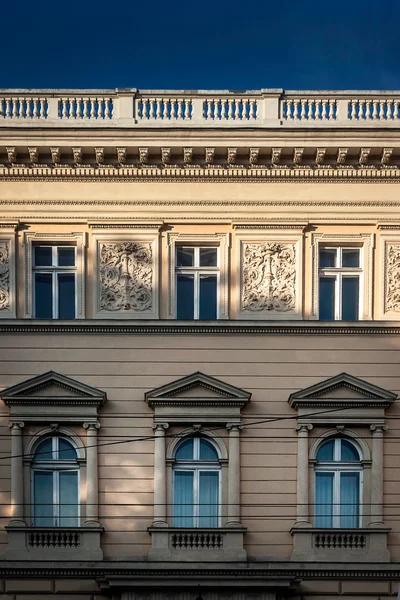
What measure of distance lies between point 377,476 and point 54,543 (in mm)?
6798

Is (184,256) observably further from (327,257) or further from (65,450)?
(65,450)

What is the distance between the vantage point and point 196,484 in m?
26.5

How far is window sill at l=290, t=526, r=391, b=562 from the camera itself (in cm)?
2591

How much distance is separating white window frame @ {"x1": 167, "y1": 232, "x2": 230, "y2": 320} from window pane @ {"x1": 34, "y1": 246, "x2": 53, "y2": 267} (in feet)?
8.56

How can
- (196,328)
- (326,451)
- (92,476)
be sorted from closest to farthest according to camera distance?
1. (92,476)
2. (326,451)
3. (196,328)

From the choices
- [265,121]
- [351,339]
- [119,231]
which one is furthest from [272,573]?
[265,121]

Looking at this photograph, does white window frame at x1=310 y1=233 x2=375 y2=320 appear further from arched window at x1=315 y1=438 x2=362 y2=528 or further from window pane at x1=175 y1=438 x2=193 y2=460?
window pane at x1=175 y1=438 x2=193 y2=460

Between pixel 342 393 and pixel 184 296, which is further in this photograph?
pixel 184 296

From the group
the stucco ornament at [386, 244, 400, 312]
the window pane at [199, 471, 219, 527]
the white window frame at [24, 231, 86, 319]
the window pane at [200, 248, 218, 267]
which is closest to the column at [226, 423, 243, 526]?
the window pane at [199, 471, 219, 527]

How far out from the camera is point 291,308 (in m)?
27.0

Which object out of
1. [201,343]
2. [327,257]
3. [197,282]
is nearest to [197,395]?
[201,343]

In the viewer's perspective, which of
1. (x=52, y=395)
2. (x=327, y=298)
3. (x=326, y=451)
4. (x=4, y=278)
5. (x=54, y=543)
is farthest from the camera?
(x=327, y=298)

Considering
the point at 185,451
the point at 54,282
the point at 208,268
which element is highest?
the point at 208,268

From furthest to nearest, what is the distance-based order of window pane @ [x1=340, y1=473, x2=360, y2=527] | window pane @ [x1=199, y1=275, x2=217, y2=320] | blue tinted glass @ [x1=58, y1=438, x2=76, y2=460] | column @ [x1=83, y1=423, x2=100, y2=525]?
window pane @ [x1=199, y1=275, x2=217, y2=320]
blue tinted glass @ [x1=58, y1=438, x2=76, y2=460]
window pane @ [x1=340, y1=473, x2=360, y2=527]
column @ [x1=83, y1=423, x2=100, y2=525]
